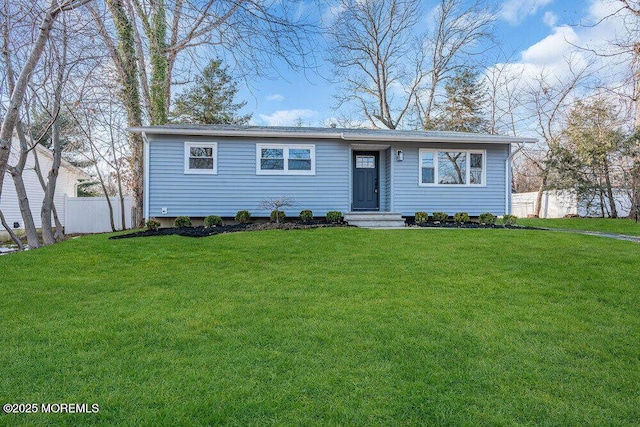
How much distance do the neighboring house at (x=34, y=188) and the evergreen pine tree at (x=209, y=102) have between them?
259 inches

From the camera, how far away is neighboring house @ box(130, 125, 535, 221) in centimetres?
982

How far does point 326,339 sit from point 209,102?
65.6 ft

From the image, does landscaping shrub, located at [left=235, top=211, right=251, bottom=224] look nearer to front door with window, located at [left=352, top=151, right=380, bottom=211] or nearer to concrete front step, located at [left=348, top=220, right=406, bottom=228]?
concrete front step, located at [left=348, top=220, right=406, bottom=228]

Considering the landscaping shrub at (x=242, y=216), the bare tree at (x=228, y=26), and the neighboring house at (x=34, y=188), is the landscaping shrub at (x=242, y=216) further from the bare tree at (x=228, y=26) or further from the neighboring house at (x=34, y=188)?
the neighboring house at (x=34, y=188)

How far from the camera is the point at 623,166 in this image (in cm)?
1316

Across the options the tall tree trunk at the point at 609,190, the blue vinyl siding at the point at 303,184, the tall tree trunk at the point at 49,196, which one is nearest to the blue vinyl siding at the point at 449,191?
the blue vinyl siding at the point at 303,184

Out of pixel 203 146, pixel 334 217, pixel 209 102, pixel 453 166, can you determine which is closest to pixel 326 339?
pixel 334 217

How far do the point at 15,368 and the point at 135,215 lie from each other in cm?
1241

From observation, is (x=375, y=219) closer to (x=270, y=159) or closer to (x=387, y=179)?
(x=387, y=179)

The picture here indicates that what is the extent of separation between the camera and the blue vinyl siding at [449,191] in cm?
1069

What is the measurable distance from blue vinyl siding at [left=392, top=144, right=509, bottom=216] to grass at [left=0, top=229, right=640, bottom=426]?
16.8 feet

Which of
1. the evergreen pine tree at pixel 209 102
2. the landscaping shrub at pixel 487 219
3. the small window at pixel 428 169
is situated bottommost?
the landscaping shrub at pixel 487 219

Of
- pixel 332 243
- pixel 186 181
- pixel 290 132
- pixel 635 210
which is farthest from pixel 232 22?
pixel 635 210

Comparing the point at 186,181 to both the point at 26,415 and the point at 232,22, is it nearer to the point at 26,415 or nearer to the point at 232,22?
the point at 232,22
